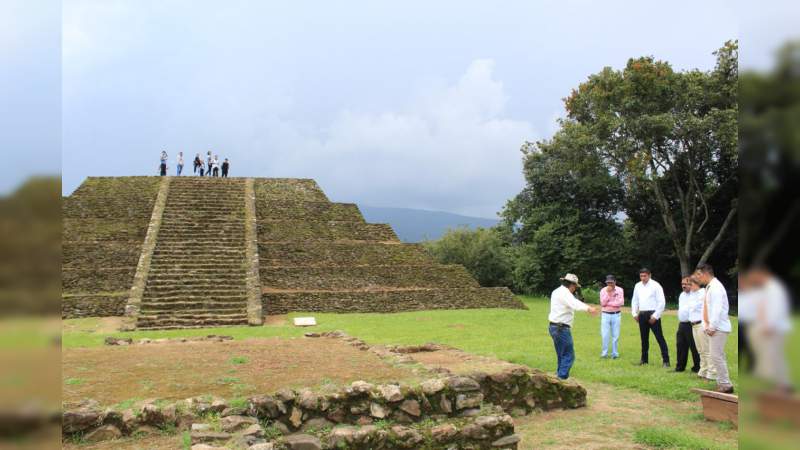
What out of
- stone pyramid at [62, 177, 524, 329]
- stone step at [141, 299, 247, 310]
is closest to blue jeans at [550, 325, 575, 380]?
stone pyramid at [62, 177, 524, 329]

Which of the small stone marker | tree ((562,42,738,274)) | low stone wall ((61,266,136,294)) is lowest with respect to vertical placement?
the small stone marker

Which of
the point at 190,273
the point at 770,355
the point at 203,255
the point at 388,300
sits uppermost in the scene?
the point at 770,355

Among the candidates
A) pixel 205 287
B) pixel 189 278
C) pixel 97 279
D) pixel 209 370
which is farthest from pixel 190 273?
pixel 209 370

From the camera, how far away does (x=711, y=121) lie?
2250cm

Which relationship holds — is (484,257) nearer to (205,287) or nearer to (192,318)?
(205,287)

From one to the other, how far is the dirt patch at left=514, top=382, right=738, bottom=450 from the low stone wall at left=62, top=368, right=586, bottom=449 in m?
0.64

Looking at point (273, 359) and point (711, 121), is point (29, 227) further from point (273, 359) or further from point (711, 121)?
point (711, 121)

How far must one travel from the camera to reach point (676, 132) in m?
23.4

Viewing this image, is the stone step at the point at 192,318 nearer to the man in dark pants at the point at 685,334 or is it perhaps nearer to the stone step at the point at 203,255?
the stone step at the point at 203,255

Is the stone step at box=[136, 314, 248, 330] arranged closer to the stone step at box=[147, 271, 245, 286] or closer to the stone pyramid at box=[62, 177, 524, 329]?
the stone pyramid at box=[62, 177, 524, 329]

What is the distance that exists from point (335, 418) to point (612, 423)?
10.5 feet

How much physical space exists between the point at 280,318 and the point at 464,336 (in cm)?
624

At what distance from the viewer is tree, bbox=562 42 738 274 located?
23078 millimetres

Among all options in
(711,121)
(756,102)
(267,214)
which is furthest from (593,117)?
(756,102)
